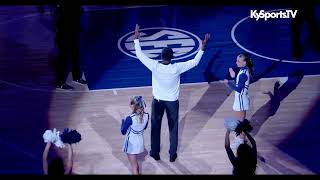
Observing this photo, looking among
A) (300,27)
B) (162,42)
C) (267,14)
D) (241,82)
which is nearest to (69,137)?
(241,82)

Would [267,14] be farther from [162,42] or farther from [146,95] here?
[146,95]

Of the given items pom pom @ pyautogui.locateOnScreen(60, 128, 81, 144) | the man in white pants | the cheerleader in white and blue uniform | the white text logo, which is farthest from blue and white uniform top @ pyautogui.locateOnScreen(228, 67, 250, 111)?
the white text logo

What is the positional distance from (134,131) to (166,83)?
79 cm

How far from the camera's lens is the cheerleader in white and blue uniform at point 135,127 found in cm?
765

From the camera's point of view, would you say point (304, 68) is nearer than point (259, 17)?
Yes

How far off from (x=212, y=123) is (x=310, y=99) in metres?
1.87

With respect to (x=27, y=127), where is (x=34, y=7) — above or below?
above

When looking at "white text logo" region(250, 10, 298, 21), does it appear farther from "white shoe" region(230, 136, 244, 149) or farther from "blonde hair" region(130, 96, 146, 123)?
"blonde hair" region(130, 96, 146, 123)

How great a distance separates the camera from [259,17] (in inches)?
517

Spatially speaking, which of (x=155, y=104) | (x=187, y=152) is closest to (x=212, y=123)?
(x=187, y=152)

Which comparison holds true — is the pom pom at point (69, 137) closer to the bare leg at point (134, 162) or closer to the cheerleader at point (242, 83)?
the bare leg at point (134, 162)

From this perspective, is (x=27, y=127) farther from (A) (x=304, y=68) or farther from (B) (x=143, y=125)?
(A) (x=304, y=68)

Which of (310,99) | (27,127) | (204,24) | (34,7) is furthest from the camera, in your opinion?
(34,7)

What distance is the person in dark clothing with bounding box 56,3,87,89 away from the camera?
9.85 m
